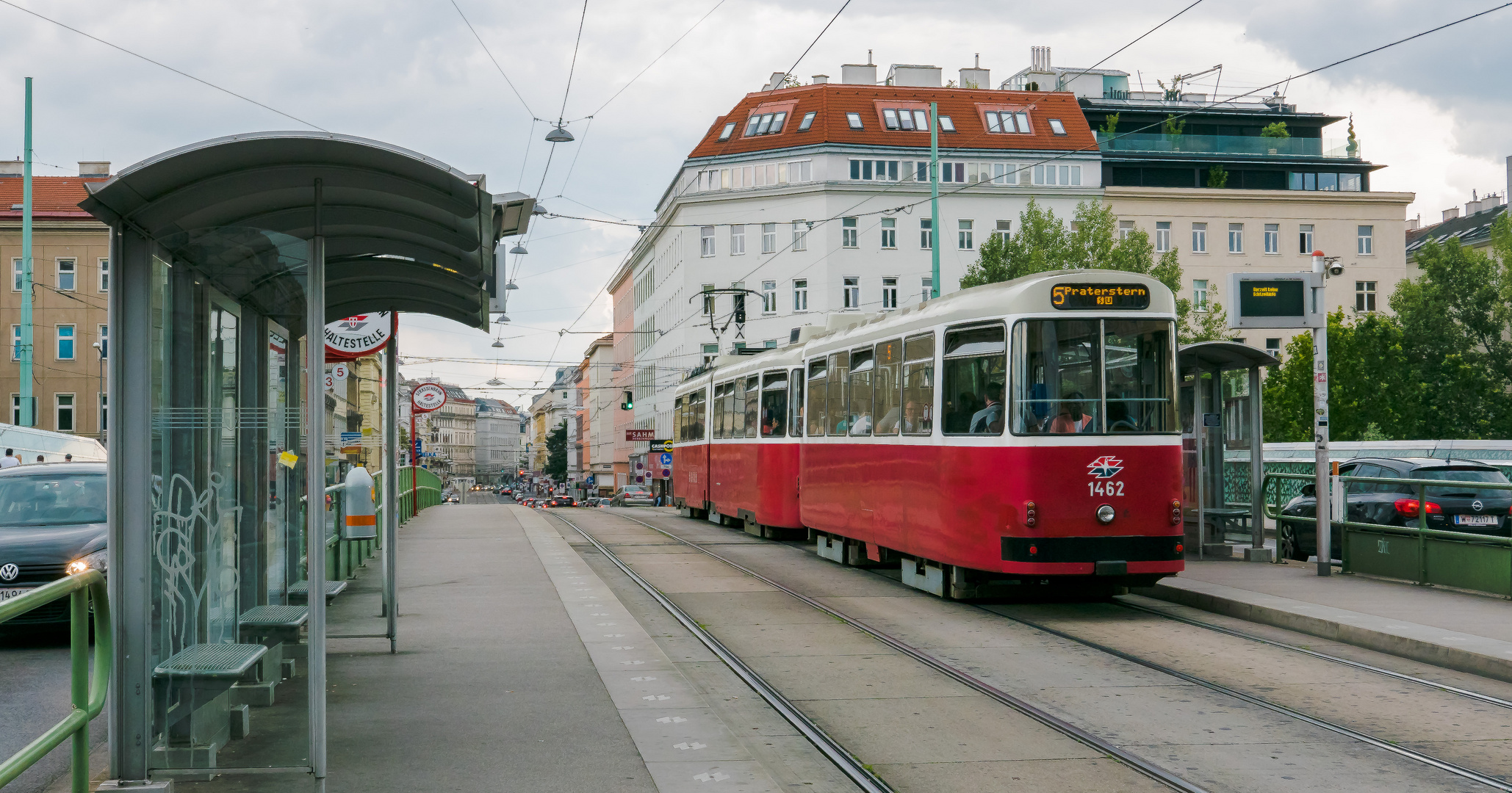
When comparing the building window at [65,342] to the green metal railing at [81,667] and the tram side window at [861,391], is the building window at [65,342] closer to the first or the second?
the tram side window at [861,391]

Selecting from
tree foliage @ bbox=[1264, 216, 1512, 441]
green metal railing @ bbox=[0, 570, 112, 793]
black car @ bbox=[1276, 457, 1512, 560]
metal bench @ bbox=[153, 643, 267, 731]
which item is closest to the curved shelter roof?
green metal railing @ bbox=[0, 570, 112, 793]

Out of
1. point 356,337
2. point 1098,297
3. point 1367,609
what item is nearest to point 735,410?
point 1098,297

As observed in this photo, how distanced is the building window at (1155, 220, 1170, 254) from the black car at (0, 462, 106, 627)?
64901 millimetres

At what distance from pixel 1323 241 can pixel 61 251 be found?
206 ft

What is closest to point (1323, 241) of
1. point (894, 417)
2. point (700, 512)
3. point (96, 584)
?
point (700, 512)

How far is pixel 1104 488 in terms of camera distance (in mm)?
12664

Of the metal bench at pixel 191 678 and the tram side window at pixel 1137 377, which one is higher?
the tram side window at pixel 1137 377

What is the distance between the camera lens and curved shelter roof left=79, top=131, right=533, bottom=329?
5688mm

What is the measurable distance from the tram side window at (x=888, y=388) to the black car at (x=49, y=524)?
26.7 feet

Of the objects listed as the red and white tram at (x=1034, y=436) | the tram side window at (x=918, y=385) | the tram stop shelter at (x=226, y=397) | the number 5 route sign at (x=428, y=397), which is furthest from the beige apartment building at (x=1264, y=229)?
the tram stop shelter at (x=226, y=397)

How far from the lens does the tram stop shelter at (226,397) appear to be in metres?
5.80

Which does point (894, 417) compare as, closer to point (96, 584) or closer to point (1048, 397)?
point (1048, 397)

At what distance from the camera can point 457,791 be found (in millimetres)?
6227

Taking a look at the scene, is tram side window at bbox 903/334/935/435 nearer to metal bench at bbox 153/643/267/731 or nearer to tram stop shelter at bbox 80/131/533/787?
tram stop shelter at bbox 80/131/533/787
